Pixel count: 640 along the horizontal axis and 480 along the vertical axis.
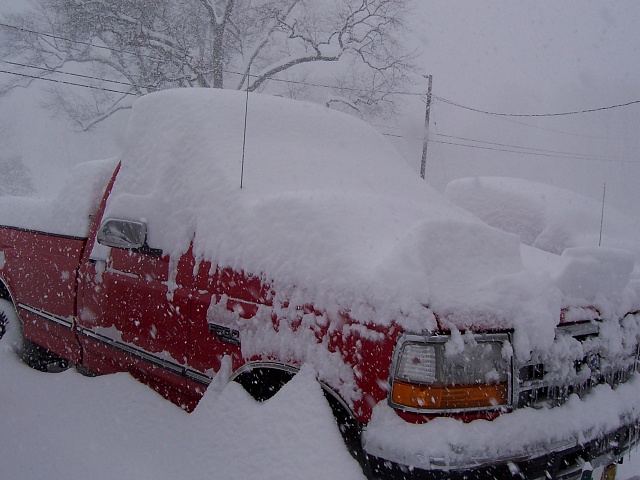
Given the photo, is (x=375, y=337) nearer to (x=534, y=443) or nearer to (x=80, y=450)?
(x=534, y=443)

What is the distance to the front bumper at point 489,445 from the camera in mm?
1628

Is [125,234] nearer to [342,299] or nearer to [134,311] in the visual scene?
[134,311]

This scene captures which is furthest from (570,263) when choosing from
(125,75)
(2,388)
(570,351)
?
(125,75)

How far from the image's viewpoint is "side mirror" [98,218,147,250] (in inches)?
99.5

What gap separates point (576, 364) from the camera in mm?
2055

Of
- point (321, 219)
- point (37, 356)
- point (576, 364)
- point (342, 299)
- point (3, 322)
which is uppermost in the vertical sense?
point (321, 219)

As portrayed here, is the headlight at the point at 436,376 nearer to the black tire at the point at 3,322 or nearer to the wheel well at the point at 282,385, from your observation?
the wheel well at the point at 282,385

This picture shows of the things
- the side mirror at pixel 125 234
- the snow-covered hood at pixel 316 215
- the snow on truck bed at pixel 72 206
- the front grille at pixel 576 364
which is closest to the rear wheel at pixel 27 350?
the snow on truck bed at pixel 72 206

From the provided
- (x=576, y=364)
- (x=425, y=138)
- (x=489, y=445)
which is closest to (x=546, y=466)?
(x=489, y=445)

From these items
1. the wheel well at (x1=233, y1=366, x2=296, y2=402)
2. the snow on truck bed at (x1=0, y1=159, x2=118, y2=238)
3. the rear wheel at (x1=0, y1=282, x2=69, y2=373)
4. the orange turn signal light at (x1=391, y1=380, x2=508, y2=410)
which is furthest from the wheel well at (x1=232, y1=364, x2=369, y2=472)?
the rear wheel at (x1=0, y1=282, x2=69, y2=373)

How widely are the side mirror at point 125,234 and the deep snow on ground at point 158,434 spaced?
75 cm

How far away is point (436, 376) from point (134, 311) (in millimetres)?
1658

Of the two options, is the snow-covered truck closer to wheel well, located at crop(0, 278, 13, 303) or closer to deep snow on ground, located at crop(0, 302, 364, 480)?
deep snow on ground, located at crop(0, 302, 364, 480)

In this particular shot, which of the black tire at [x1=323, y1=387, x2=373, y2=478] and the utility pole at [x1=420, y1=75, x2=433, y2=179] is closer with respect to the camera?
the black tire at [x1=323, y1=387, x2=373, y2=478]
